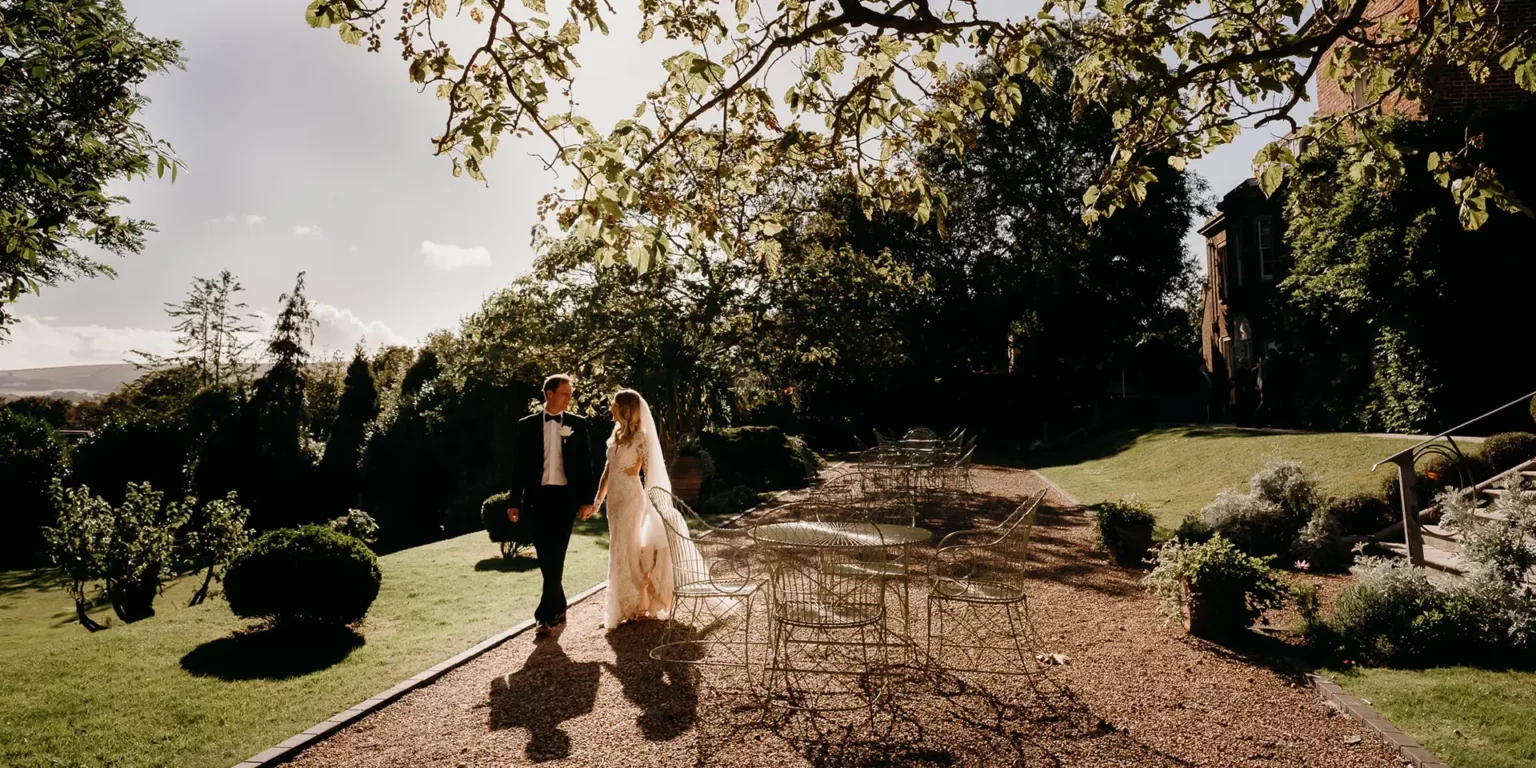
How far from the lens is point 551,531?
790 centimetres

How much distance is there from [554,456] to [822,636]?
2.90 meters

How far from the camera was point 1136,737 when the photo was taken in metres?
5.18

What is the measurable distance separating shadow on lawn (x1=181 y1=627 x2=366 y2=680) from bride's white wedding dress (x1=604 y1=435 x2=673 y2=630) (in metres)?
2.29

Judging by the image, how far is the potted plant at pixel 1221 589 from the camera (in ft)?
23.5

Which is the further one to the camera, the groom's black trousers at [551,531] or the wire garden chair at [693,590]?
the groom's black trousers at [551,531]

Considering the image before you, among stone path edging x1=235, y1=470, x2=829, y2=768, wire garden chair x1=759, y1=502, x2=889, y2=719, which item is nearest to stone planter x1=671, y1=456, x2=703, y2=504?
stone path edging x1=235, y1=470, x2=829, y2=768

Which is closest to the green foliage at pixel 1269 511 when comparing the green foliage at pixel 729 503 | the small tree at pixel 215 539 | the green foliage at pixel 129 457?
the green foliage at pixel 729 503

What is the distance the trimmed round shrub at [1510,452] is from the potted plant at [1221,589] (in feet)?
18.6

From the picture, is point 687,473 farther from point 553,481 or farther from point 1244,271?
point 1244,271

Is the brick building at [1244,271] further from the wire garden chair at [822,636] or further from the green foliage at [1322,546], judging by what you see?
the wire garden chair at [822,636]

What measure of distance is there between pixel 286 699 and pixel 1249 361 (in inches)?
1267

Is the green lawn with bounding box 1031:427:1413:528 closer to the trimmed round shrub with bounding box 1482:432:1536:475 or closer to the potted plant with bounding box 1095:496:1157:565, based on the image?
the trimmed round shrub with bounding box 1482:432:1536:475

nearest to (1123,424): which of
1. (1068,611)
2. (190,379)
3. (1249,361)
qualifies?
(1249,361)

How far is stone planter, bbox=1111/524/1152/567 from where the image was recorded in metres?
10.8
